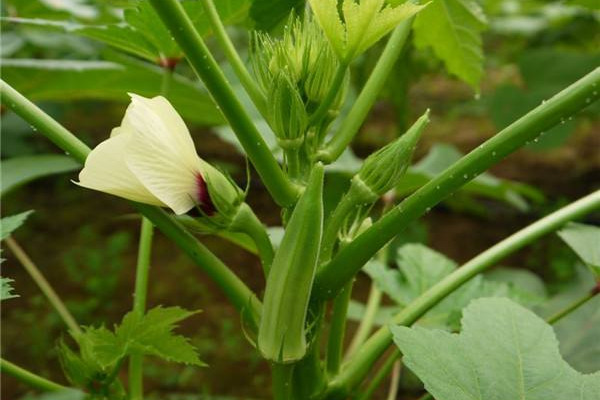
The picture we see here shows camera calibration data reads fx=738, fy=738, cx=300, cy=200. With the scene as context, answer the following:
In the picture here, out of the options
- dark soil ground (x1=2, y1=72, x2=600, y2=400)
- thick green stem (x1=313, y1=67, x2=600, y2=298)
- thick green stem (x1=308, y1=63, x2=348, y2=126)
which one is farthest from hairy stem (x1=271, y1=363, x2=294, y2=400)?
dark soil ground (x1=2, y1=72, x2=600, y2=400)

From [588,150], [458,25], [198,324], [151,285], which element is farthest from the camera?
[588,150]

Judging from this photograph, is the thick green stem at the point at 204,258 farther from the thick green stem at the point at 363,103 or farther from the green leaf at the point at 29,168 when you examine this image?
the green leaf at the point at 29,168

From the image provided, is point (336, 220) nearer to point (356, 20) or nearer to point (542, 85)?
point (356, 20)

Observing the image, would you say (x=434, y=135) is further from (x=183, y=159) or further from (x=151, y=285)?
(x=183, y=159)

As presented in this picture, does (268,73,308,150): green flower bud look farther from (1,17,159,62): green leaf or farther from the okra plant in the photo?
(1,17,159,62): green leaf

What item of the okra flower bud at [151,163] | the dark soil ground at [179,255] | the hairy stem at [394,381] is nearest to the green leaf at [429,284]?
the hairy stem at [394,381]

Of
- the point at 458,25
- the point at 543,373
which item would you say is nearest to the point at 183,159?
the point at 543,373
